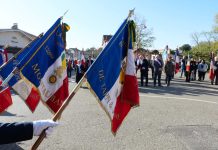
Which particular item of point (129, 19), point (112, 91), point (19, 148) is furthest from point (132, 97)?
point (19, 148)

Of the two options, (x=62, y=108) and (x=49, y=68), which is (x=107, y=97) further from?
(x=49, y=68)

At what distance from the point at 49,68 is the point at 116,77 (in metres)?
1.25

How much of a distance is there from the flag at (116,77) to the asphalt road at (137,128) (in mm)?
1806

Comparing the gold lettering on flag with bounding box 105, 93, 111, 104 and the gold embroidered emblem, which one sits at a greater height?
the gold embroidered emblem

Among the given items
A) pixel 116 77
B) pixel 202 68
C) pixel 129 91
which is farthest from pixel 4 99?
pixel 202 68

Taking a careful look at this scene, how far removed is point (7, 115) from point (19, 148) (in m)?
3.48

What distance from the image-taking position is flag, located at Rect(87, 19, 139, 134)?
4.82 m

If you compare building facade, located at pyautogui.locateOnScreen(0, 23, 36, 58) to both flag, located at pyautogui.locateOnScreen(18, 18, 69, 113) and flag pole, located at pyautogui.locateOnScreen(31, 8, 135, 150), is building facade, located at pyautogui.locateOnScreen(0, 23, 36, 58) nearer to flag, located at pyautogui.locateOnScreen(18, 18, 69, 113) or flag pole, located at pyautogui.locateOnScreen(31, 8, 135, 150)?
flag, located at pyautogui.locateOnScreen(18, 18, 69, 113)

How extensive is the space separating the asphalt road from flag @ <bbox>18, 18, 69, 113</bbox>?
4.69ft

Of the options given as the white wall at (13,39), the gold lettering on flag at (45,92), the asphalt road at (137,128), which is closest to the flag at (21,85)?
the gold lettering on flag at (45,92)

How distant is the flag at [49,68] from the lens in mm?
5445

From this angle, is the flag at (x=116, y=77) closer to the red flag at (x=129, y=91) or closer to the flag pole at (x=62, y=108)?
the red flag at (x=129, y=91)

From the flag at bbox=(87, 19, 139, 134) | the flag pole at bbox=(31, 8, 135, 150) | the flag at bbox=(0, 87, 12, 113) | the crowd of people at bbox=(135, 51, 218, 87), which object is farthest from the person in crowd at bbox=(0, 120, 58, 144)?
the crowd of people at bbox=(135, 51, 218, 87)

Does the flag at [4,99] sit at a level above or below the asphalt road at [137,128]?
above
